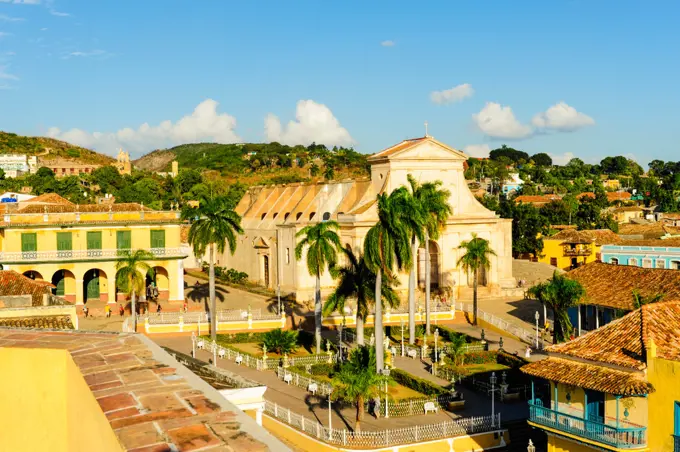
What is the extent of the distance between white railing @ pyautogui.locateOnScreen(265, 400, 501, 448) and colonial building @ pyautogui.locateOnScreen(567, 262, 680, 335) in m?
→ 13.1

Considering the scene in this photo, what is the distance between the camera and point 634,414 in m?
20.7

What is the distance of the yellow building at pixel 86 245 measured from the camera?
48.0 m

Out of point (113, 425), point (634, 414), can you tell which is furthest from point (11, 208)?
point (113, 425)

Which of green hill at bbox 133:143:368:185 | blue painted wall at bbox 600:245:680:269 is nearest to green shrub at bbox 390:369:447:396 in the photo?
blue painted wall at bbox 600:245:680:269

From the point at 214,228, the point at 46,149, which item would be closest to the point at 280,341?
the point at 214,228

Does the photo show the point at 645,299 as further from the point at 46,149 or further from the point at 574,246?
the point at 46,149

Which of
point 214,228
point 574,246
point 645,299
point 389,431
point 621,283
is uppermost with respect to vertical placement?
point 214,228

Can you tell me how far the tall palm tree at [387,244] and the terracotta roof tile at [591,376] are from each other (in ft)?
32.5

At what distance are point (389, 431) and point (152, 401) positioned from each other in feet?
60.6

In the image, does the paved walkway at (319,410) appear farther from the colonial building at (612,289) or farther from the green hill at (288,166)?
the green hill at (288,166)

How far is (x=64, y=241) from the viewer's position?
1925 inches

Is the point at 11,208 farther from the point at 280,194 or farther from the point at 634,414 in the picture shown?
the point at 634,414

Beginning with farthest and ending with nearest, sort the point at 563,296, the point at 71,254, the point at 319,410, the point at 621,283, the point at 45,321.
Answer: the point at 71,254 < the point at 621,283 < the point at 563,296 < the point at 319,410 < the point at 45,321

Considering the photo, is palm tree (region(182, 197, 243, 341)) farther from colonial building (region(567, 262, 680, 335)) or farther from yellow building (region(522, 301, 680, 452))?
yellow building (region(522, 301, 680, 452))
